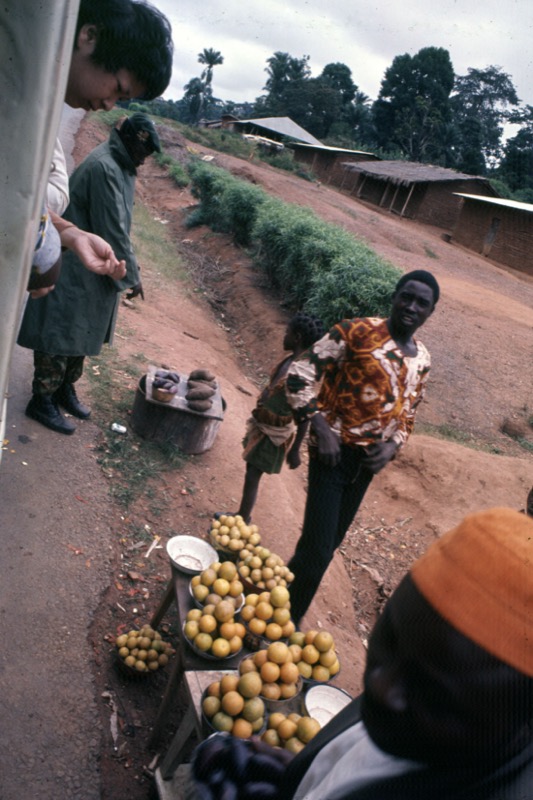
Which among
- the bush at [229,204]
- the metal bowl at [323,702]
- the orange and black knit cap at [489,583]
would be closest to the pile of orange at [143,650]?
the metal bowl at [323,702]

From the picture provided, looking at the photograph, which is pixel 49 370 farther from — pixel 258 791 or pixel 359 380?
pixel 258 791

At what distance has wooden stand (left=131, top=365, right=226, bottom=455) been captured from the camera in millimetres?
4832

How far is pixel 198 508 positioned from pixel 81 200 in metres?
2.56

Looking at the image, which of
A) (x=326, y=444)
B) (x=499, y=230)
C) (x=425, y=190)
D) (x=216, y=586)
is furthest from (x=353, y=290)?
(x=425, y=190)

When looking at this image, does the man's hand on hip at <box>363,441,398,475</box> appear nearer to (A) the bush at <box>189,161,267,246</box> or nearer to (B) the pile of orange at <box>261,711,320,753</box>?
(B) the pile of orange at <box>261,711,320,753</box>

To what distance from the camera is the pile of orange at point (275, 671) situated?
221cm

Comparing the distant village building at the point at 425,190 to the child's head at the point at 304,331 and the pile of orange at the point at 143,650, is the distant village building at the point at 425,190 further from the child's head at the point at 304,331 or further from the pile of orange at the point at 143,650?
the pile of orange at the point at 143,650

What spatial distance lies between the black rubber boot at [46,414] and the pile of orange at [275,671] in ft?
8.86

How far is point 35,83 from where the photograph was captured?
833 millimetres

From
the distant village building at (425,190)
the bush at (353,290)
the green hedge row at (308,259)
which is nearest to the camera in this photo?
the bush at (353,290)

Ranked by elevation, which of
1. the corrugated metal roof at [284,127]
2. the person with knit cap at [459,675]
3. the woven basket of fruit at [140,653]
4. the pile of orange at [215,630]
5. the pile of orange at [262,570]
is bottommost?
the woven basket of fruit at [140,653]

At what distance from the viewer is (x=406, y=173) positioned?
30688 mm

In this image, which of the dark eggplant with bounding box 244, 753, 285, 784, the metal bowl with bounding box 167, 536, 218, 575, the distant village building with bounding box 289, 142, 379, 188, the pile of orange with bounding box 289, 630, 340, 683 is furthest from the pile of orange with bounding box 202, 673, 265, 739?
the distant village building with bounding box 289, 142, 379, 188

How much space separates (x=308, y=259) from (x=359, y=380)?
811 cm
